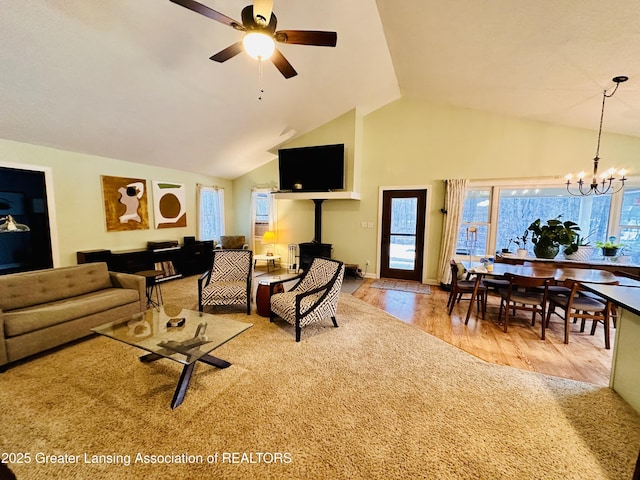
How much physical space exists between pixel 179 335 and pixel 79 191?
366 cm

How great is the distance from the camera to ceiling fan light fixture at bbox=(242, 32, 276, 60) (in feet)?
6.64

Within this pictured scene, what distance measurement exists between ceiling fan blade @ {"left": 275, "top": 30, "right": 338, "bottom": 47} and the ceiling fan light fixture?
0.35 ft

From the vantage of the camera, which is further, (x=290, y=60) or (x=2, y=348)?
(x=290, y=60)

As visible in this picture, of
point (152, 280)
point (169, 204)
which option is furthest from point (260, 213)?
point (152, 280)

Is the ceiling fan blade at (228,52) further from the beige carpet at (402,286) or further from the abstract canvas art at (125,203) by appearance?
the beige carpet at (402,286)

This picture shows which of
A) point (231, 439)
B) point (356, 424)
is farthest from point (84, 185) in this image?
point (356, 424)

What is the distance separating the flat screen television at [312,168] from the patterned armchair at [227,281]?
221 centimetres

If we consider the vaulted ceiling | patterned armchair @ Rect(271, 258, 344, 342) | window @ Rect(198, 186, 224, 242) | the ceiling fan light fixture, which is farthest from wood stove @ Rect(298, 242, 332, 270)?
the ceiling fan light fixture

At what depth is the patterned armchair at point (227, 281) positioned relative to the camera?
3.53m

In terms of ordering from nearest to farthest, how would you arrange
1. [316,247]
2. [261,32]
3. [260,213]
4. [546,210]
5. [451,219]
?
[261,32]
[546,210]
[451,219]
[316,247]
[260,213]

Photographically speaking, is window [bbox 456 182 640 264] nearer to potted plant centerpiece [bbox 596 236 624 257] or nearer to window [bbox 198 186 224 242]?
potted plant centerpiece [bbox 596 236 624 257]

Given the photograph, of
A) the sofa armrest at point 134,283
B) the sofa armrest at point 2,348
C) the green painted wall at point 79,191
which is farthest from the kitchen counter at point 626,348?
the green painted wall at point 79,191

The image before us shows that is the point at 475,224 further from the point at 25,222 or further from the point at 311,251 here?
the point at 25,222

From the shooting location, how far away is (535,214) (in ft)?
15.3
